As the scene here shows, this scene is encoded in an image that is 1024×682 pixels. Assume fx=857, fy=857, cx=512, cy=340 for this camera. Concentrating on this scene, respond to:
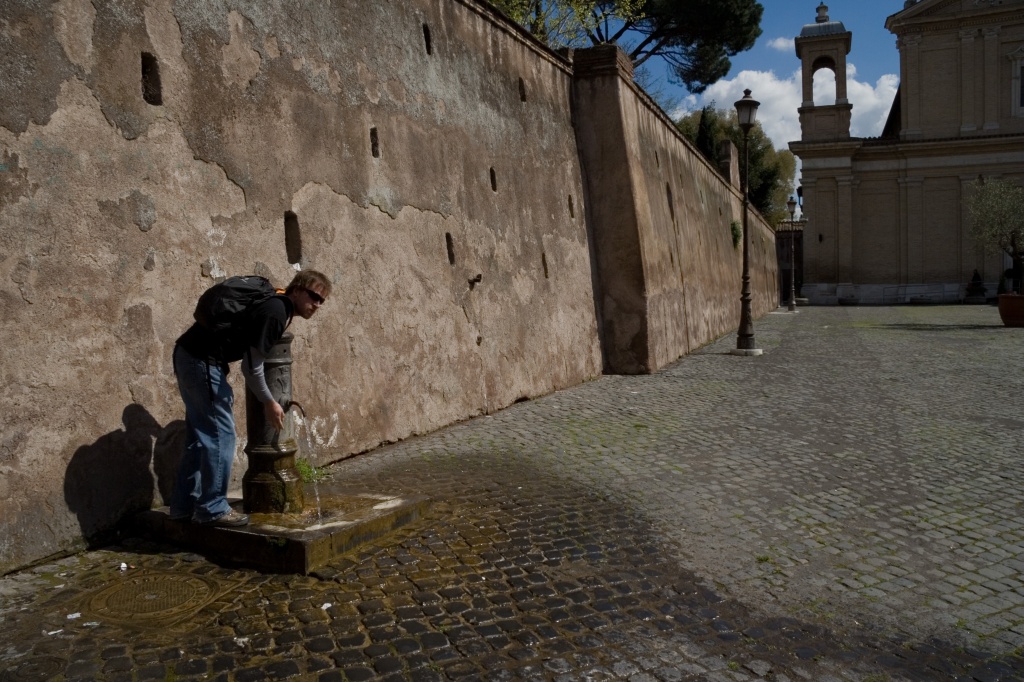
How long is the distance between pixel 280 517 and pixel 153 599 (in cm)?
85

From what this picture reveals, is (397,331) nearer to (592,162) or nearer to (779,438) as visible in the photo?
(779,438)

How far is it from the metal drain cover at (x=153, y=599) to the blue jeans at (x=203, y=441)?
0.43 metres

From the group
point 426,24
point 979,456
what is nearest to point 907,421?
point 979,456

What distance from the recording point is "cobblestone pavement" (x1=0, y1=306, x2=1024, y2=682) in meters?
3.26

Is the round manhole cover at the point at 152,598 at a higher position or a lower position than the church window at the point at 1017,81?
lower

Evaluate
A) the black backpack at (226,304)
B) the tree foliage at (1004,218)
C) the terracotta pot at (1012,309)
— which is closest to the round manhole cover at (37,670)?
the black backpack at (226,304)

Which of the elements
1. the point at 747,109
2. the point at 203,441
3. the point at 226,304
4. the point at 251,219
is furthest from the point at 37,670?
the point at 747,109

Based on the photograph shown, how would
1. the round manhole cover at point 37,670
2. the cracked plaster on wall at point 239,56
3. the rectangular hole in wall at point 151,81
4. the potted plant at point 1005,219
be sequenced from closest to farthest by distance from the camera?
the round manhole cover at point 37,670 → the rectangular hole in wall at point 151,81 → the cracked plaster on wall at point 239,56 → the potted plant at point 1005,219

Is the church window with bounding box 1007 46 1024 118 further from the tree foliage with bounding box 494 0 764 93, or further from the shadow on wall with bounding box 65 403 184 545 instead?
the shadow on wall with bounding box 65 403 184 545

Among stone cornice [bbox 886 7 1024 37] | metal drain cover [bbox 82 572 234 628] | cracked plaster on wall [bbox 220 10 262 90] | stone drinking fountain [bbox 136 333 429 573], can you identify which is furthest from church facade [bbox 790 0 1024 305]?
metal drain cover [bbox 82 572 234 628]

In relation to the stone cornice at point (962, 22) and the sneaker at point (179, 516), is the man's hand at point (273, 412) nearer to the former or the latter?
the sneaker at point (179, 516)

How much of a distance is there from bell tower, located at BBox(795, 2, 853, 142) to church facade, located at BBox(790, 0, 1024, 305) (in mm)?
51

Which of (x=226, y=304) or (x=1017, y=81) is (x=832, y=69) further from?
(x=226, y=304)

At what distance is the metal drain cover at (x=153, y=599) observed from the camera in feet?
11.6
